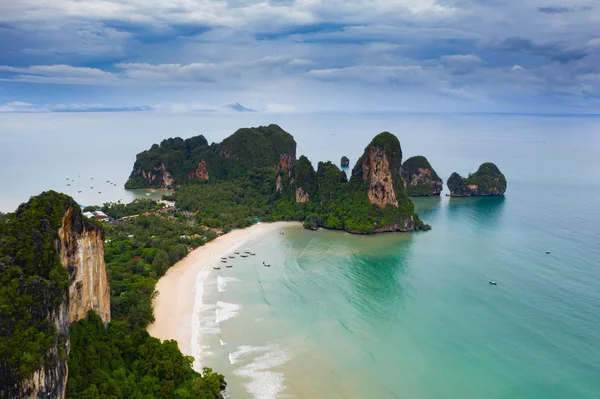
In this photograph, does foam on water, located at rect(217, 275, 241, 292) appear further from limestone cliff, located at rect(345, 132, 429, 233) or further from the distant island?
limestone cliff, located at rect(345, 132, 429, 233)

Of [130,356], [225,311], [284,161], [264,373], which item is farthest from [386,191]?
[130,356]

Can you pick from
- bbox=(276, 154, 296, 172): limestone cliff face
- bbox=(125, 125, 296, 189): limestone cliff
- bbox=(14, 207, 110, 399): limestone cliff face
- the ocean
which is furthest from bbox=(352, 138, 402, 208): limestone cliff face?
bbox=(14, 207, 110, 399): limestone cliff face

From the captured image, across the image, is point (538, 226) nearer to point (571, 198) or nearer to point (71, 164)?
point (571, 198)

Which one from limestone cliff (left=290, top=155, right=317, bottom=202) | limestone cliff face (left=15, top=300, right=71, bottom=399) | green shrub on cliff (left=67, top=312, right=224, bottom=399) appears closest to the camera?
limestone cliff face (left=15, top=300, right=71, bottom=399)

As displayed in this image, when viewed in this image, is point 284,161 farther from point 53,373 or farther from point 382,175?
point 53,373

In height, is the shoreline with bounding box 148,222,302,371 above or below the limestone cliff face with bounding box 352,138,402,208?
below

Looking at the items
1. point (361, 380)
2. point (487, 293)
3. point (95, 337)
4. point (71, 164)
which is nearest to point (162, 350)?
point (95, 337)

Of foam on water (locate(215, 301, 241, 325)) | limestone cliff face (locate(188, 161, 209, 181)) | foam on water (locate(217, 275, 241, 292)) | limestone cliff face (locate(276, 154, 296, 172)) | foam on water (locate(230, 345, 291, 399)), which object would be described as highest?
limestone cliff face (locate(276, 154, 296, 172))

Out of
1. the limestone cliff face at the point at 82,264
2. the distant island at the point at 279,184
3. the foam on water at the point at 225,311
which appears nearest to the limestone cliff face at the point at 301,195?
the distant island at the point at 279,184
